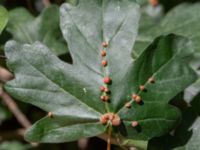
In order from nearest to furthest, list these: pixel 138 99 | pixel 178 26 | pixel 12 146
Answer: pixel 138 99 → pixel 178 26 → pixel 12 146

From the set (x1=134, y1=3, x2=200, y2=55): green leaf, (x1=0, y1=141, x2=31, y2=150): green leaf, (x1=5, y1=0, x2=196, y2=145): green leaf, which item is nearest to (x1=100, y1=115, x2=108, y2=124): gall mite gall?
(x1=5, y1=0, x2=196, y2=145): green leaf

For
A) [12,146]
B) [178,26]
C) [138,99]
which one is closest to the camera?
[138,99]

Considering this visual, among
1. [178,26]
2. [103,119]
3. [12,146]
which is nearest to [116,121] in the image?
[103,119]

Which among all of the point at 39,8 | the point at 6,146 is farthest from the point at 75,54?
the point at 6,146

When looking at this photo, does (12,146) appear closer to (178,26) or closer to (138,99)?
(178,26)

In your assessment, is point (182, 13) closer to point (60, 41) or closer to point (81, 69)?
point (60, 41)

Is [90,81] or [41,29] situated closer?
[90,81]
